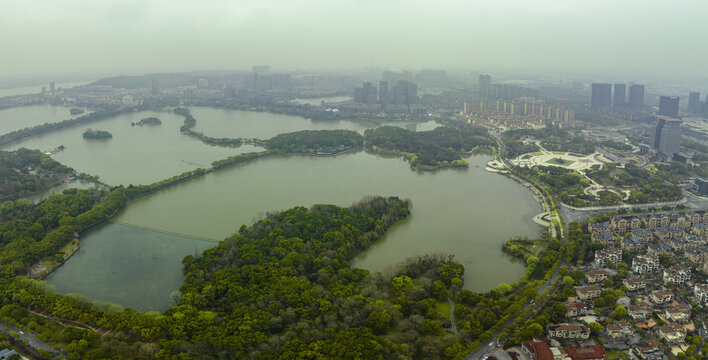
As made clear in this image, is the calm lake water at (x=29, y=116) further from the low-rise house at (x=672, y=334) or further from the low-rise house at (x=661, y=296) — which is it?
the low-rise house at (x=672, y=334)

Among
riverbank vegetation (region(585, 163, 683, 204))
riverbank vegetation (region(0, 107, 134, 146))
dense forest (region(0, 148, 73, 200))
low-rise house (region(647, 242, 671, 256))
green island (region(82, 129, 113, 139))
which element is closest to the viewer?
low-rise house (region(647, 242, 671, 256))

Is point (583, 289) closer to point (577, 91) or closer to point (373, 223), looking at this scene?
point (373, 223)

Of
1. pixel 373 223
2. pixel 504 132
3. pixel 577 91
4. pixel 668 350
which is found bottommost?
pixel 668 350

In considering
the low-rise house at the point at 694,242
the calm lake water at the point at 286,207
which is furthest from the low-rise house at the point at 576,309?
the low-rise house at the point at 694,242

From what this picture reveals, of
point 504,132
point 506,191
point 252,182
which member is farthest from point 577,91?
point 252,182

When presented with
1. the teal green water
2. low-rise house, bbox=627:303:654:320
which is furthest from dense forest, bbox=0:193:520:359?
the teal green water

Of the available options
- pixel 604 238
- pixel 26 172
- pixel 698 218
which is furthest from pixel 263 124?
pixel 698 218

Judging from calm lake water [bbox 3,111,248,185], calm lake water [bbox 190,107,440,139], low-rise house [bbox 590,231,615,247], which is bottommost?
low-rise house [bbox 590,231,615,247]

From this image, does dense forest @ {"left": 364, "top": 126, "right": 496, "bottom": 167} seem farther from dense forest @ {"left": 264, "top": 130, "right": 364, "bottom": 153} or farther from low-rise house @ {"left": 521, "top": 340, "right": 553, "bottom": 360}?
low-rise house @ {"left": 521, "top": 340, "right": 553, "bottom": 360}
